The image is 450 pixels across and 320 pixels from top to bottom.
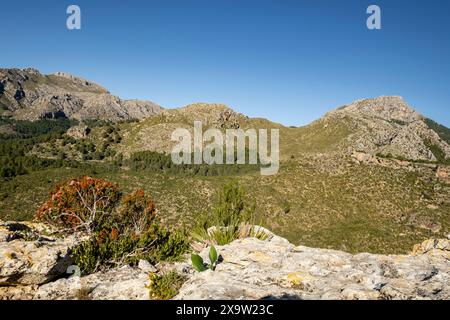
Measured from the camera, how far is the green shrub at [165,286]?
547 centimetres

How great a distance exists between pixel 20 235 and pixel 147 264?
11.0 feet

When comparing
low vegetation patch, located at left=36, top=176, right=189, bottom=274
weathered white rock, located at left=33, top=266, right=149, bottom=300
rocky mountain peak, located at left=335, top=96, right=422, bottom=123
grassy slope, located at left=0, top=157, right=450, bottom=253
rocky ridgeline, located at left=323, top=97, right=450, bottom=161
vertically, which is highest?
rocky mountain peak, located at left=335, top=96, right=422, bottom=123

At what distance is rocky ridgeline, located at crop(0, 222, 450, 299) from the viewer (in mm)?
5242

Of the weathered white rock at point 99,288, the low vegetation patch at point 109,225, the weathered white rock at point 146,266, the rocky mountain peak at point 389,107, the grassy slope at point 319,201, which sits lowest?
the grassy slope at point 319,201

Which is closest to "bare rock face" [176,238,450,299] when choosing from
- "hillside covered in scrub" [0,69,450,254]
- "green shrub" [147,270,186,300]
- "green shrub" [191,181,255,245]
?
"green shrub" [147,270,186,300]

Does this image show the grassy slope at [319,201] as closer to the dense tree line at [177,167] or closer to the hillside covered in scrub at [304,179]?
the hillside covered in scrub at [304,179]

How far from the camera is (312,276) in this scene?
20.3 feet

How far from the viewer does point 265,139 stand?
334 feet

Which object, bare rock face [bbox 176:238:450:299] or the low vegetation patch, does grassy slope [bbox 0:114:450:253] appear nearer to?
the low vegetation patch

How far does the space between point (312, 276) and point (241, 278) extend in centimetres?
141

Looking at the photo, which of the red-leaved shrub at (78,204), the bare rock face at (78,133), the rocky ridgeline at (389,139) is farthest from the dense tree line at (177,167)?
the red-leaved shrub at (78,204)

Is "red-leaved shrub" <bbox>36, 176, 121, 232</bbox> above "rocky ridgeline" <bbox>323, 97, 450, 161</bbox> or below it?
below

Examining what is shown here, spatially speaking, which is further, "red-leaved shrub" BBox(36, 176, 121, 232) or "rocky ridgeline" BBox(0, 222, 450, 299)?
"red-leaved shrub" BBox(36, 176, 121, 232)
